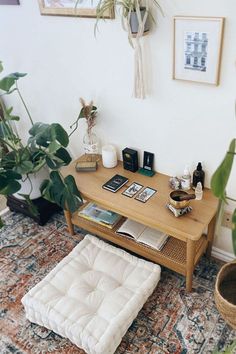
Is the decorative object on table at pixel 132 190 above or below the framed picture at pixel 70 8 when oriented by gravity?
below

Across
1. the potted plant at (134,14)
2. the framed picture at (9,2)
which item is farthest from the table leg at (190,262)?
the framed picture at (9,2)

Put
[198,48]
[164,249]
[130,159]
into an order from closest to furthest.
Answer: [198,48], [164,249], [130,159]

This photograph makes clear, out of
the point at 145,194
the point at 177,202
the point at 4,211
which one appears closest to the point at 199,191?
the point at 177,202

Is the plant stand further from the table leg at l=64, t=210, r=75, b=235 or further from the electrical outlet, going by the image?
the electrical outlet

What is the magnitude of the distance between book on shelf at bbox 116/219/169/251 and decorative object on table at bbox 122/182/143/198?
242mm

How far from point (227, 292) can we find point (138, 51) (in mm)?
1275

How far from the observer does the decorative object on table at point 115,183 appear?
77.1 inches

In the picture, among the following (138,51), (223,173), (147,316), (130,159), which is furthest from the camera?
(130,159)

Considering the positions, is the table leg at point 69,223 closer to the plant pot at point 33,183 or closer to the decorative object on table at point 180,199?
the plant pot at point 33,183

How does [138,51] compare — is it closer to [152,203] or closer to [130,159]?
[130,159]

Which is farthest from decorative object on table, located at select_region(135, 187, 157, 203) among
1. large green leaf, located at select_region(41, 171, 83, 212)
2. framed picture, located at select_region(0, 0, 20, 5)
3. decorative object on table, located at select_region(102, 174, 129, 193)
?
framed picture, located at select_region(0, 0, 20, 5)

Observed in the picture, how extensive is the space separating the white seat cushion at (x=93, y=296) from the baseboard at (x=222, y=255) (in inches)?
17.8

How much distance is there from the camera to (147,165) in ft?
6.75

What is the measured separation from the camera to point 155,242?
1943 mm
